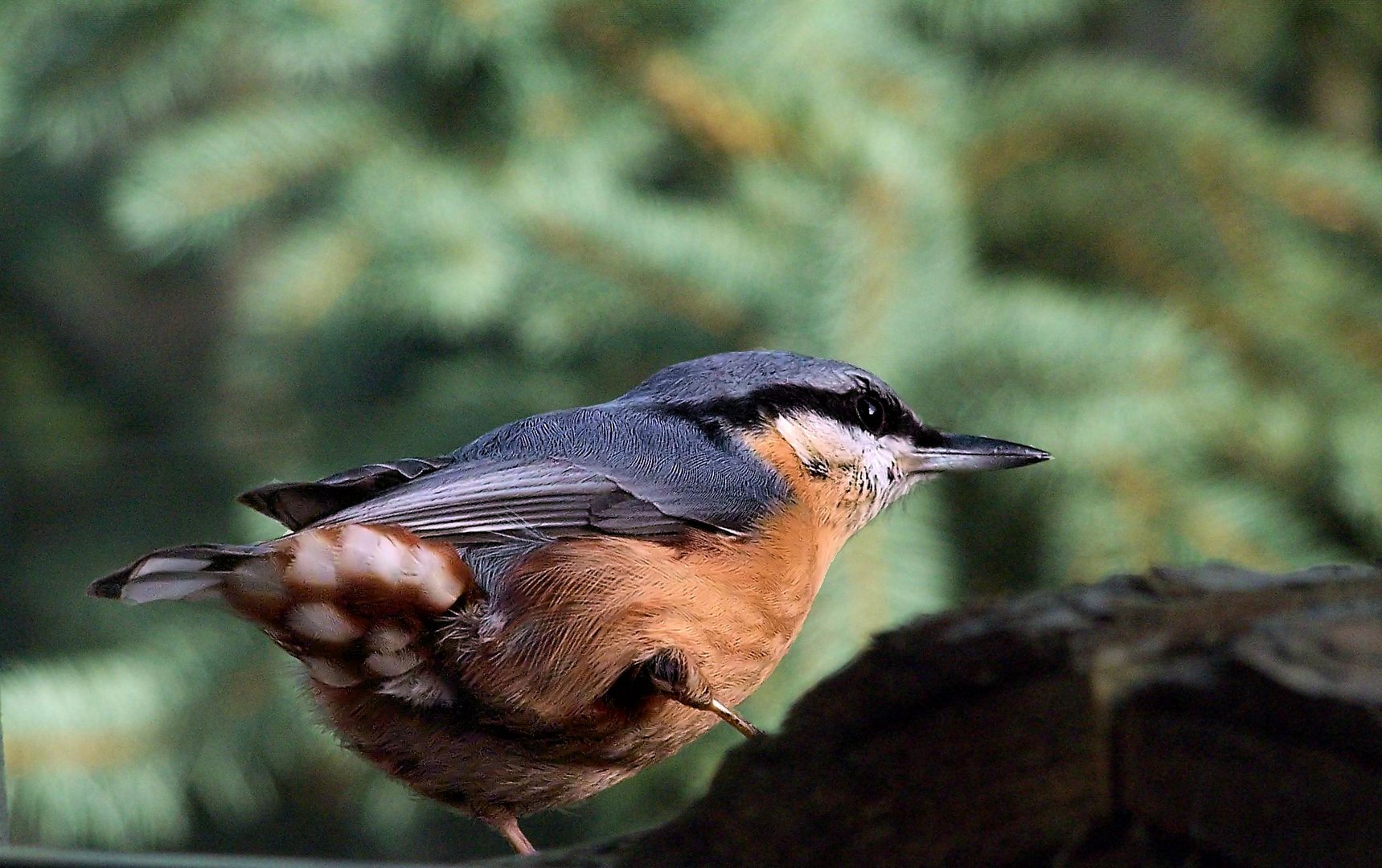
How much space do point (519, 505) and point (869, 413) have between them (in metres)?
0.40

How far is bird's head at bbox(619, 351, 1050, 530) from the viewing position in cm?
136

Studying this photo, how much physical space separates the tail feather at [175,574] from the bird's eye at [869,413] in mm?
614

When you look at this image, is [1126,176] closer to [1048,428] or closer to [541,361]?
[1048,428]

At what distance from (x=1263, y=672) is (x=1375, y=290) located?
1701mm

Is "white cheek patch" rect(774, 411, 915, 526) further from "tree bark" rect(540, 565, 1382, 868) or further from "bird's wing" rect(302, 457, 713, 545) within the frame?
"tree bark" rect(540, 565, 1382, 868)

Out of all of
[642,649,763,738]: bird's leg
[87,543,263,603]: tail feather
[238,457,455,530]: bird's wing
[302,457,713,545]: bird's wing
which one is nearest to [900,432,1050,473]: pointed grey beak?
[302,457,713,545]: bird's wing

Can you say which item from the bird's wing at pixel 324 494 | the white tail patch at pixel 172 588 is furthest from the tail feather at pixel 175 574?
the bird's wing at pixel 324 494

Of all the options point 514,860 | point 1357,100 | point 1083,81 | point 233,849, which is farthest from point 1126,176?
point 233,849

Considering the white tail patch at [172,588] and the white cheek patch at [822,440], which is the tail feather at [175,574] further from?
the white cheek patch at [822,440]

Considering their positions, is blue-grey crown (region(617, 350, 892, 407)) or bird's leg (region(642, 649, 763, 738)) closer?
bird's leg (region(642, 649, 763, 738))

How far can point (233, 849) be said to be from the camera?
2.54 metres

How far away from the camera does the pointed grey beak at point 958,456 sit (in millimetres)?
1346

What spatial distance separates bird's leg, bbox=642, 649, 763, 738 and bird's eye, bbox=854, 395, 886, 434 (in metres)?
0.37

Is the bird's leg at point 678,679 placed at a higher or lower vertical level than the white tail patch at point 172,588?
lower
